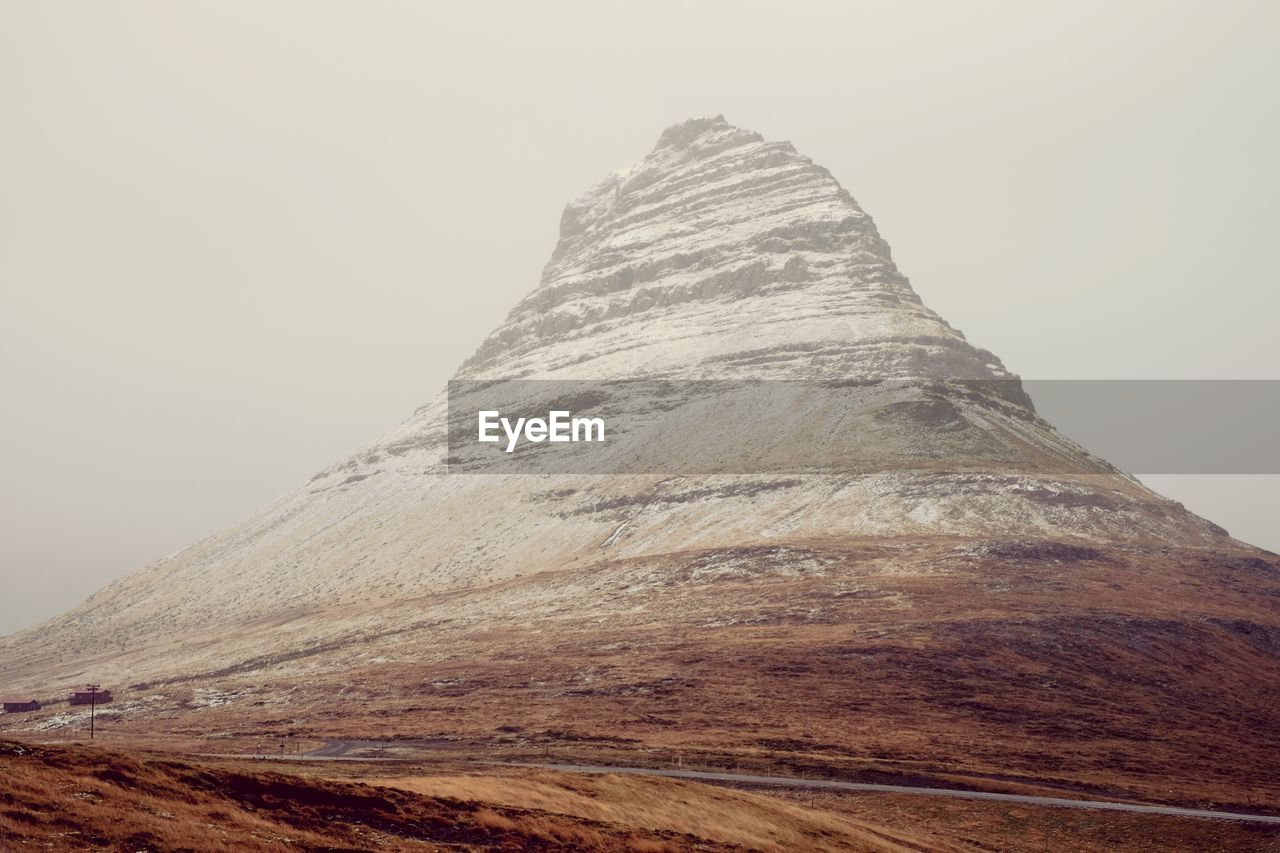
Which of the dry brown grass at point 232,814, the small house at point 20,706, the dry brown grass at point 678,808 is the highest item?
the dry brown grass at point 232,814

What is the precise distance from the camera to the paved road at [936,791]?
219 feet

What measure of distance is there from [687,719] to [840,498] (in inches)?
2795

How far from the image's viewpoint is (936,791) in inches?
2817

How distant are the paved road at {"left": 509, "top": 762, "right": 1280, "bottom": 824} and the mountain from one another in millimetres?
11353

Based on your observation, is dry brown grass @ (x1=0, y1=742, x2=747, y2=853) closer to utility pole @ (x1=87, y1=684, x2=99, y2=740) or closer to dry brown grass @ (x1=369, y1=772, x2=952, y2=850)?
dry brown grass @ (x1=369, y1=772, x2=952, y2=850)

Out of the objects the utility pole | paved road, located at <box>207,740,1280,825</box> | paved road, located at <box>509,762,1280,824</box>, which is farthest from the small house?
paved road, located at <box>509,762,1280,824</box>

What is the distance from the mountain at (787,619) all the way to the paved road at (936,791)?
447 inches

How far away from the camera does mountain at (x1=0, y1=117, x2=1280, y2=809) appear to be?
98625 millimetres

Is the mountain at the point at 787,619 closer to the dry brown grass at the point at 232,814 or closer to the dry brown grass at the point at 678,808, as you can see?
the dry brown grass at the point at 678,808

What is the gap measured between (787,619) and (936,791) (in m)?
53.3

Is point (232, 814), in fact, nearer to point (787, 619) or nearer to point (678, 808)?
point (678, 808)

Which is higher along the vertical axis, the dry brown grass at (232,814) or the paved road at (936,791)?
the dry brown grass at (232,814)

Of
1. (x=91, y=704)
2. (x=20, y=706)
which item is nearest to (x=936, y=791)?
(x=91, y=704)

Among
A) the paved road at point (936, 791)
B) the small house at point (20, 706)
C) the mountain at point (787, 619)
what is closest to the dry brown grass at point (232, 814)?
the paved road at point (936, 791)
